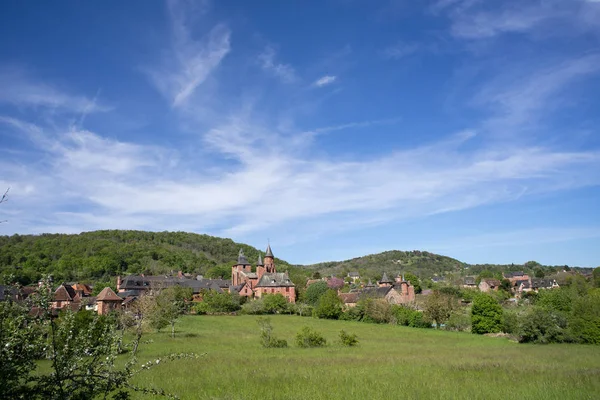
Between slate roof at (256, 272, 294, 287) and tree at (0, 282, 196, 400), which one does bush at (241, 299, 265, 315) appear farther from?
tree at (0, 282, 196, 400)

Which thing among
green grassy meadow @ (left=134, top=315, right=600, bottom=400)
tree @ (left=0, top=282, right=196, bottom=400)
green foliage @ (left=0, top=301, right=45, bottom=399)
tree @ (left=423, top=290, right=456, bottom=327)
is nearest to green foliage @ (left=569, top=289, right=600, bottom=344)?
green grassy meadow @ (left=134, top=315, right=600, bottom=400)

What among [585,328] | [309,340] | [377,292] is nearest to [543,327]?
[585,328]

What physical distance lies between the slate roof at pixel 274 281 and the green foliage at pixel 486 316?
53990 millimetres

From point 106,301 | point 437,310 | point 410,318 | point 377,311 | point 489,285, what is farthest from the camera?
point 489,285

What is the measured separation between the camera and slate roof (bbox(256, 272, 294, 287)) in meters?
101

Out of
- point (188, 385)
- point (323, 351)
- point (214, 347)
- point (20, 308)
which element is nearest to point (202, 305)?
point (214, 347)

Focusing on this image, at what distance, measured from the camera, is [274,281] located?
10206cm

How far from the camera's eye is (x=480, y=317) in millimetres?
56469

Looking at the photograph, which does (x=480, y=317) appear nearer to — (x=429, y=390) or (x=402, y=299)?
(x=402, y=299)

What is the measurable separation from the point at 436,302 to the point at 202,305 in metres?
46.7

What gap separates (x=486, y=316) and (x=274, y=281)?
57519mm

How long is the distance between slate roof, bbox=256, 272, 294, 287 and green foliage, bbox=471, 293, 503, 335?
177 feet

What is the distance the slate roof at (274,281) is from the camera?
10140cm

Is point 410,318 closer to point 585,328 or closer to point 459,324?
point 459,324
